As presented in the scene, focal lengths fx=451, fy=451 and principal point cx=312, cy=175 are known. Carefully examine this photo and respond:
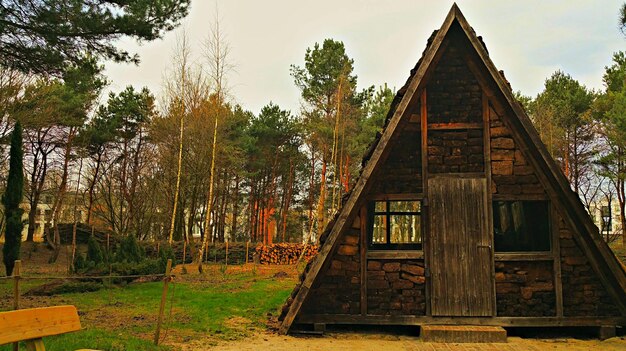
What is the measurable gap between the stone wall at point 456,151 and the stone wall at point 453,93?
0.87ft

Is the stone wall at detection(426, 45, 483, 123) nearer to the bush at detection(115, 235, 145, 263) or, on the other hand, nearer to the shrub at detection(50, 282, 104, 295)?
the shrub at detection(50, 282, 104, 295)

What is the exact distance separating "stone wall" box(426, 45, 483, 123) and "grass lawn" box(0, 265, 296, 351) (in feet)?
17.5

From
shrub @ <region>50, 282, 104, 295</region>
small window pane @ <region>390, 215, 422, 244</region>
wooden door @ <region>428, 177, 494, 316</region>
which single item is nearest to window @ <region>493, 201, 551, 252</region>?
wooden door @ <region>428, 177, 494, 316</region>

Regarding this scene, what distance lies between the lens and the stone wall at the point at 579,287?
7695 mm

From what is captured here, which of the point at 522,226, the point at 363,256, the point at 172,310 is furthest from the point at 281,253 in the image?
the point at 363,256

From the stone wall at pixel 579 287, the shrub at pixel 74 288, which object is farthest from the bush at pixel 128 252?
the stone wall at pixel 579 287

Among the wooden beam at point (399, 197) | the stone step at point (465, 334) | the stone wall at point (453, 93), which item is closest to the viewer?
the stone step at point (465, 334)

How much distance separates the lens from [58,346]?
6.44m

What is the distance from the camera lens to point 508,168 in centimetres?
819

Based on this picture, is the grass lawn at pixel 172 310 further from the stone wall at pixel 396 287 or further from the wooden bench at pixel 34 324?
the wooden bench at pixel 34 324

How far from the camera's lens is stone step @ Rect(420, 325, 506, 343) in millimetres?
7484

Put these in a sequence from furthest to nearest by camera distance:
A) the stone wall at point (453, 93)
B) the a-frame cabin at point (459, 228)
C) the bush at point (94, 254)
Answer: the bush at point (94, 254) < the stone wall at point (453, 93) < the a-frame cabin at point (459, 228)

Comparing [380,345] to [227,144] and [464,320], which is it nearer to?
[464,320]

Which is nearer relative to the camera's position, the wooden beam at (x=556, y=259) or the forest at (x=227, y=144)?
the wooden beam at (x=556, y=259)
